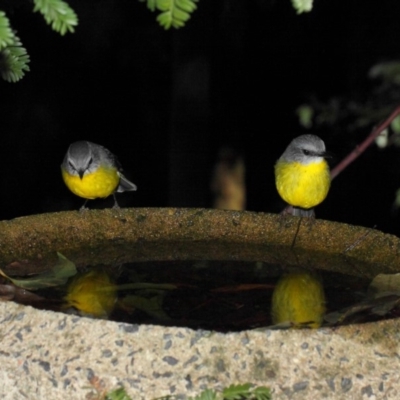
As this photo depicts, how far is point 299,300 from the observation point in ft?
13.5

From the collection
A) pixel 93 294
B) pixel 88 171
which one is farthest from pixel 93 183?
pixel 93 294

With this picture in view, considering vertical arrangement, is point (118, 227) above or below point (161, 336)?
above

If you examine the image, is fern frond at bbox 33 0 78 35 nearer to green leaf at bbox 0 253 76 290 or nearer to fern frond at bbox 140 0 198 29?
fern frond at bbox 140 0 198 29

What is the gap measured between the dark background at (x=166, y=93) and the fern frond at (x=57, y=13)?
7626mm

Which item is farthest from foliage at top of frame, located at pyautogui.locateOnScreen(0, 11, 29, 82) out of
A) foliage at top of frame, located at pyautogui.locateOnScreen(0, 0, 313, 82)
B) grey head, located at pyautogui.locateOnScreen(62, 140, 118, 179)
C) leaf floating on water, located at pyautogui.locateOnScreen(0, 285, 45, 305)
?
grey head, located at pyautogui.locateOnScreen(62, 140, 118, 179)

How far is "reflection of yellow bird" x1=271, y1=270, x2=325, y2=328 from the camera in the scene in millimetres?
3761

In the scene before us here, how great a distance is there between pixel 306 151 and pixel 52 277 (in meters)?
3.25

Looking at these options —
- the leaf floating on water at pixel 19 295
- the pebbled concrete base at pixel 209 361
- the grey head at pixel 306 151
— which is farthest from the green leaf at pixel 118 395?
the grey head at pixel 306 151

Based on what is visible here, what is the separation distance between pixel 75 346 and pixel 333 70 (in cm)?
1094

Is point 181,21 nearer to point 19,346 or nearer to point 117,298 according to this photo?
point 19,346

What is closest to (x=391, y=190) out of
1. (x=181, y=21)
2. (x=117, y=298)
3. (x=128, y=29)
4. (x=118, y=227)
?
(x=128, y=29)

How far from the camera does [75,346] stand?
315 centimetres

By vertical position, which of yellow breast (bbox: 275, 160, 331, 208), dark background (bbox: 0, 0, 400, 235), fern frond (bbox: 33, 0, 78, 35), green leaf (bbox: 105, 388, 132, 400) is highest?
dark background (bbox: 0, 0, 400, 235)

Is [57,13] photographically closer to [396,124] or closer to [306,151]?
[396,124]
